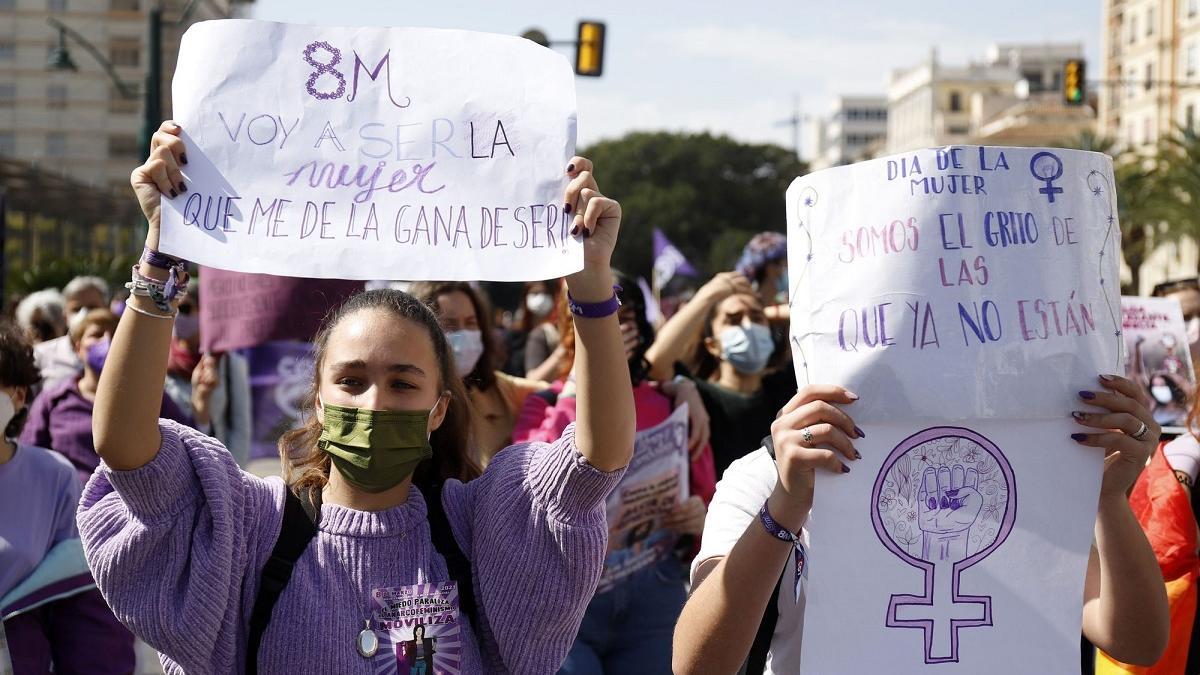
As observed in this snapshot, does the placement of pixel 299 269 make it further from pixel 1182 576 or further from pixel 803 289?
pixel 1182 576

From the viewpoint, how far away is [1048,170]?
254cm

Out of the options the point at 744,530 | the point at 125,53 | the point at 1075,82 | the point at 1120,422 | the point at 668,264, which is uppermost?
the point at 125,53

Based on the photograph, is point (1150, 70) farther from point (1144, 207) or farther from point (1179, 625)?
point (1179, 625)

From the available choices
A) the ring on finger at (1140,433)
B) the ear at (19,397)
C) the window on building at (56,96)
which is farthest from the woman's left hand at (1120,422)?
the window on building at (56,96)

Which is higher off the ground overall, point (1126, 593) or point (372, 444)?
point (372, 444)

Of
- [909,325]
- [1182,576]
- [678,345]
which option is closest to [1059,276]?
[909,325]

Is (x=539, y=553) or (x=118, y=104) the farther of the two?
(x=118, y=104)

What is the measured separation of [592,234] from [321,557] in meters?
0.77

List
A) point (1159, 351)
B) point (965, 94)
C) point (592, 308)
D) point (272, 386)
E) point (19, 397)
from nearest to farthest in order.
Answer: point (592, 308)
point (19, 397)
point (1159, 351)
point (272, 386)
point (965, 94)

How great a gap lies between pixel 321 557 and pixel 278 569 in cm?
8

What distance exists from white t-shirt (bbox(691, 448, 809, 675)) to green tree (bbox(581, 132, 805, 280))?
69917 mm

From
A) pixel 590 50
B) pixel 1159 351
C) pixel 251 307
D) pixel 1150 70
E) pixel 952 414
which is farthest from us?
pixel 1150 70

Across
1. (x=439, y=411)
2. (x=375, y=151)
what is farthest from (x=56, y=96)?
(x=375, y=151)

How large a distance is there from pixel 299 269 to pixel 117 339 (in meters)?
0.33
